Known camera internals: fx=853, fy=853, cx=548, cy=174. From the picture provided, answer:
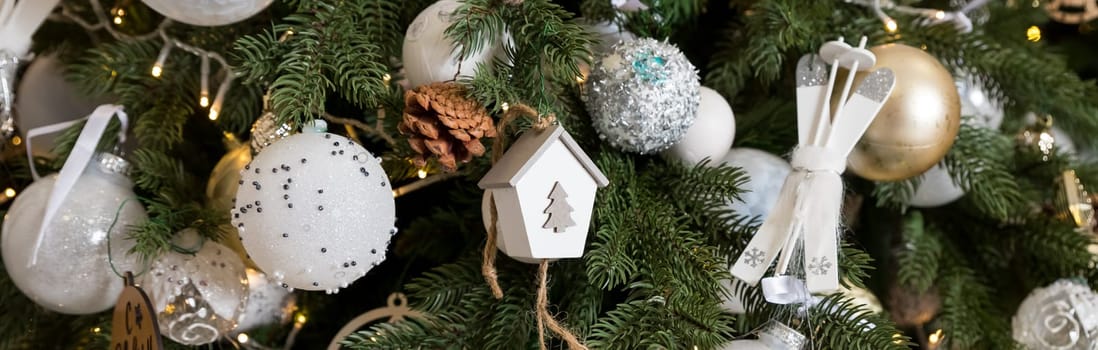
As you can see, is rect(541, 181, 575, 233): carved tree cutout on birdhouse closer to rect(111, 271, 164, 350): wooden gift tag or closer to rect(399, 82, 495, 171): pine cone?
rect(399, 82, 495, 171): pine cone

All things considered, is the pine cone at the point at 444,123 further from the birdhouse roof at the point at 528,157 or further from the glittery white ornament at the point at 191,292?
the glittery white ornament at the point at 191,292

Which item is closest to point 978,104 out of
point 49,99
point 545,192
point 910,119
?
point 910,119

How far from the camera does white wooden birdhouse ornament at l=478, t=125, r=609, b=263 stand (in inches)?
20.0

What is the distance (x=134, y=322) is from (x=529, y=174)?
0.97 ft

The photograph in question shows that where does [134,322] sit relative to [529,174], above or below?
below

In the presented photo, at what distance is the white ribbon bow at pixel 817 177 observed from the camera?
59 centimetres

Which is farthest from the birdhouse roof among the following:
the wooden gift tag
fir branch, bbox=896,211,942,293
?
fir branch, bbox=896,211,942,293

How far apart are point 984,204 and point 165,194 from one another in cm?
67

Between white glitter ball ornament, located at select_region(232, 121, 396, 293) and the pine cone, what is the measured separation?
41 mm

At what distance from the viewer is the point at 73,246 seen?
0.63 meters

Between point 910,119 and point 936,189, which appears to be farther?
point 936,189

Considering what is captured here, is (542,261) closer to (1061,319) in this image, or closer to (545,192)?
(545,192)

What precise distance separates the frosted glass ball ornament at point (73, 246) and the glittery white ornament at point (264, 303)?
9 cm

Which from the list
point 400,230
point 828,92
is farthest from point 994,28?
point 400,230
